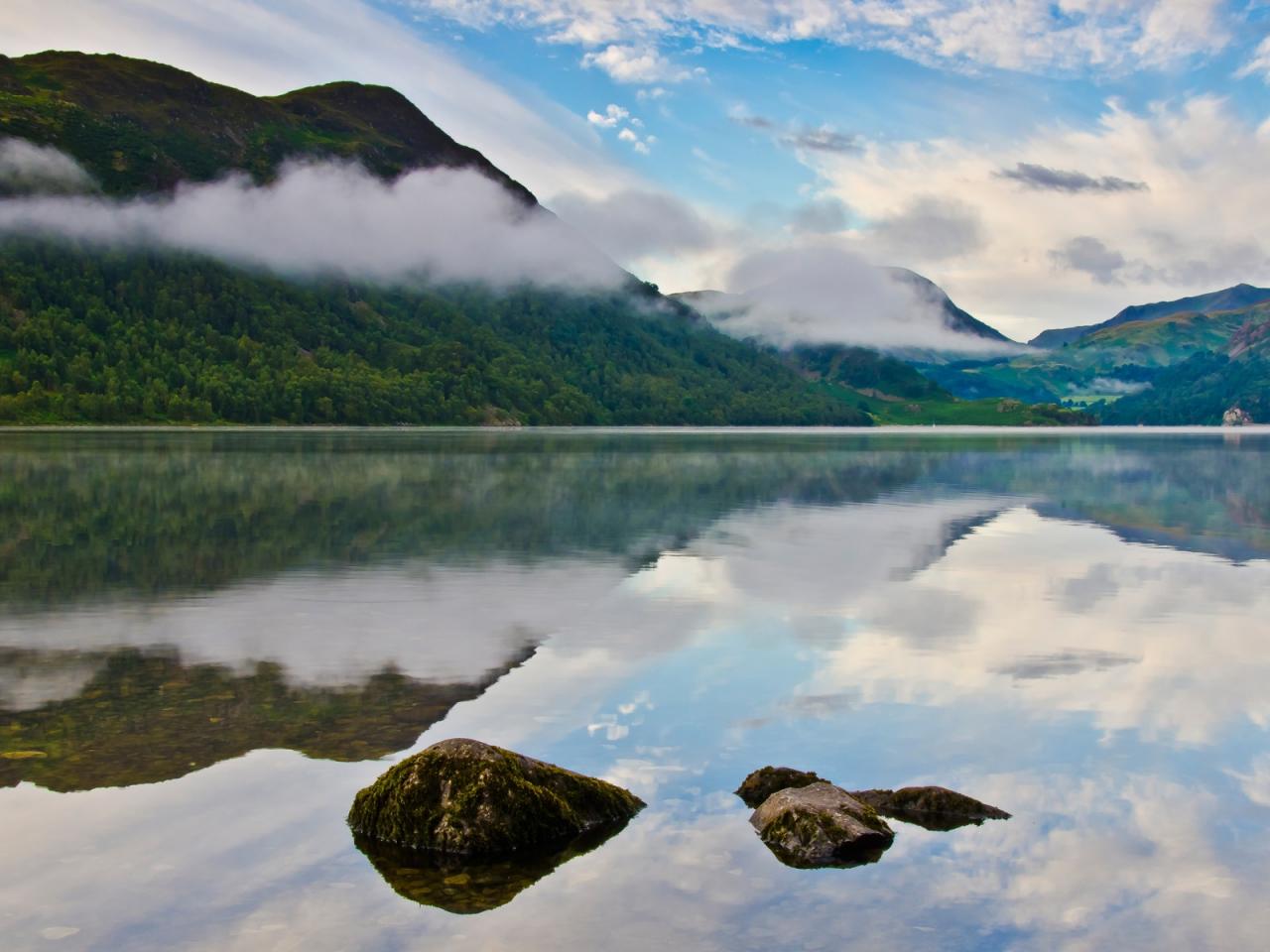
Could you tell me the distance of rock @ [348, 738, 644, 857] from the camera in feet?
50.2

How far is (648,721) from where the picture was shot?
70.6ft

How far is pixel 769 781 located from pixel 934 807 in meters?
2.46

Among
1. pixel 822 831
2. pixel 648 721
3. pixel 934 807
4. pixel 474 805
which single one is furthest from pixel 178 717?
pixel 934 807

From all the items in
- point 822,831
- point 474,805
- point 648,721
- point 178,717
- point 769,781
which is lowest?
point 178,717

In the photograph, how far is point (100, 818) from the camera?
51.9 ft

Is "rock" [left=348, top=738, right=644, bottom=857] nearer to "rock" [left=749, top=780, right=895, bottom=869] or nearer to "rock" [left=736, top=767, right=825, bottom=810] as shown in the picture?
"rock" [left=736, top=767, right=825, bottom=810]

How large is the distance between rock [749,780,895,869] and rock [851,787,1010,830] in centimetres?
80

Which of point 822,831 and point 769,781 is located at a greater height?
point 822,831

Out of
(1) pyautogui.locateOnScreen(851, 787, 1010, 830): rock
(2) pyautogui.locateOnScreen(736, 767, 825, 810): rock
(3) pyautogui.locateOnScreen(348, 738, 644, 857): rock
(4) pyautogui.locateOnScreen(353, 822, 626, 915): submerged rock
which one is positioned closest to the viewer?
(4) pyautogui.locateOnScreen(353, 822, 626, 915): submerged rock

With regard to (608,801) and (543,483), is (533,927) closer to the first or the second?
(608,801)

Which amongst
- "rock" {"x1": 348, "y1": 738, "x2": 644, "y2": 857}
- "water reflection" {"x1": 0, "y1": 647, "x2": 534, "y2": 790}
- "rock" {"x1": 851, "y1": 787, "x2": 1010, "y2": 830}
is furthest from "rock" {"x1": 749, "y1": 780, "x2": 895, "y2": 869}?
"water reflection" {"x1": 0, "y1": 647, "x2": 534, "y2": 790}

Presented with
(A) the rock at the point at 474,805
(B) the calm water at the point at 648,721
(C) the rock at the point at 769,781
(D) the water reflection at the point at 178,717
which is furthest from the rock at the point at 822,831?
(D) the water reflection at the point at 178,717

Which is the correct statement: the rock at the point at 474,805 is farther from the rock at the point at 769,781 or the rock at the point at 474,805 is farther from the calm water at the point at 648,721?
the rock at the point at 769,781

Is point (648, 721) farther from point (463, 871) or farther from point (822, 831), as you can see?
point (463, 871)
